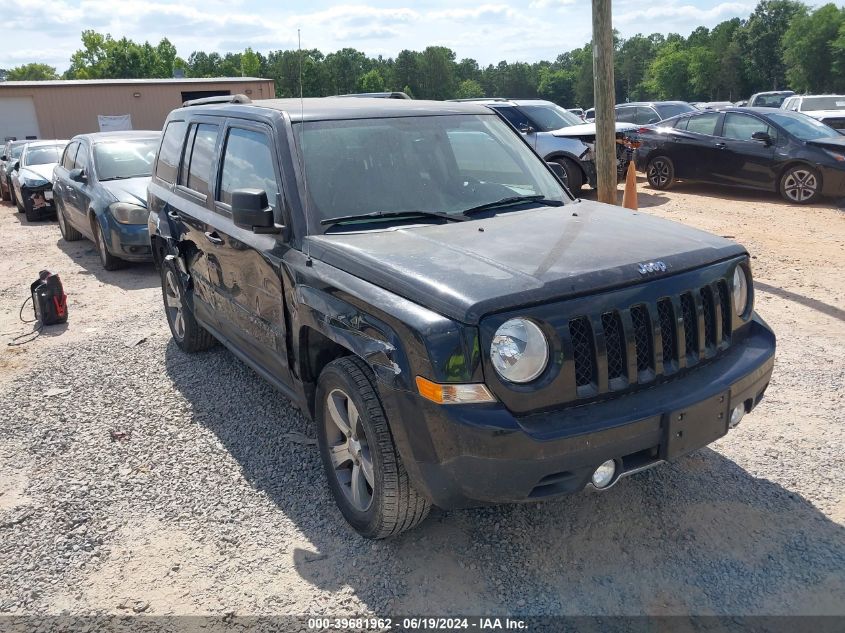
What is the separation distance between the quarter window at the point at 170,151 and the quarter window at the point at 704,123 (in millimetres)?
10522

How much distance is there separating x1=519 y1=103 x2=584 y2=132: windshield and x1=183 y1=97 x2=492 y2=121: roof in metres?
9.30

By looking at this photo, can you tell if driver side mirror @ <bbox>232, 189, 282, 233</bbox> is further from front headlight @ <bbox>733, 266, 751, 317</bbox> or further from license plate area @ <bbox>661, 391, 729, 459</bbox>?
front headlight @ <bbox>733, 266, 751, 317</bbox>

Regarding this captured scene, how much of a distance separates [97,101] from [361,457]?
3323cm

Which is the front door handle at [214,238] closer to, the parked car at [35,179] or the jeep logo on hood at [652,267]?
the jeep logo on hood at [652,267]

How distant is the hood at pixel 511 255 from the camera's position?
2.82 m

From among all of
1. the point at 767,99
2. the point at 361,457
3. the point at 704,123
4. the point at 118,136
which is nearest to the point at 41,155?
the point at 118,136

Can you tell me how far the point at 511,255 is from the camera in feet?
10.4

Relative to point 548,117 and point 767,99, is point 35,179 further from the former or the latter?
point 767,99

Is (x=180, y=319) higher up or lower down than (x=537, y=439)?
lower down

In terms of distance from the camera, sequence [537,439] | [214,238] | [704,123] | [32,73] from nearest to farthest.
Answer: [537,439]
[214,238]
[704,123]
[32,73]

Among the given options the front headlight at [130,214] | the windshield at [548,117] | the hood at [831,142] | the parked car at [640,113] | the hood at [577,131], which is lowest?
the front headlight at [130,214]

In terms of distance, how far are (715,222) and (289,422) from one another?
8.21 metres

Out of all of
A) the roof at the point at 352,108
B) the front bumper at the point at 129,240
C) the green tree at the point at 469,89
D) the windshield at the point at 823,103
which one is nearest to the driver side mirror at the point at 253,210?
the roof at the point at 352,108

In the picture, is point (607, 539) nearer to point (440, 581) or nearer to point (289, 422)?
point (440, 581)
